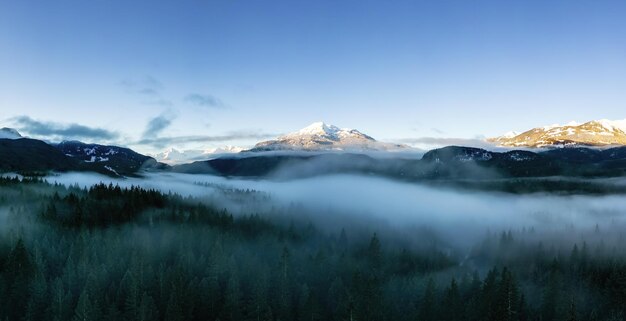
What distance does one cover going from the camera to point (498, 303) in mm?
130625

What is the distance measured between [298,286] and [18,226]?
111 meters

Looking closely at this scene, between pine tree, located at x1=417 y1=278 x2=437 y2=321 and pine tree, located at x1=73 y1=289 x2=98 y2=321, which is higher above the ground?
pine tree, located at x1=73 y1=289 x2=98 y2=321

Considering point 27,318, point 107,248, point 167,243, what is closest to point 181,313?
point 27,318

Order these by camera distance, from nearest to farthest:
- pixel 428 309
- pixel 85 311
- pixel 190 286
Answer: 1. pixel 85 311
2. pixel 190 286
3. pixel 428 309

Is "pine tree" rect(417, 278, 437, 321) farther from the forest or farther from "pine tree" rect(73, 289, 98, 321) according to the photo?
"pine tree" rect(73, 289, 98, 321)

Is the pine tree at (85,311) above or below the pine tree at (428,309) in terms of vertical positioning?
above

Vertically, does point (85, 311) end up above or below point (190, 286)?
above

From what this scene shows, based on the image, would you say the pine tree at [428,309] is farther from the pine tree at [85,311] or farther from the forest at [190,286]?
the pine tree at [85,311]

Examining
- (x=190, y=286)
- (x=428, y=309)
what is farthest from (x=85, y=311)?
(x=428, y=309)

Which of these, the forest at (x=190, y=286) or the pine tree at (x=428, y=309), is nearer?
the forest at (x=190, y=286)

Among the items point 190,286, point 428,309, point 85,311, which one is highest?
point 85,311

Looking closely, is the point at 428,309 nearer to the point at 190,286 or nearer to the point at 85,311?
the point at 190,286

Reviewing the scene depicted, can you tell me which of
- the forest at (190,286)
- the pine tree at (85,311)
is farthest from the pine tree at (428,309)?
the pine tree at (85,311)

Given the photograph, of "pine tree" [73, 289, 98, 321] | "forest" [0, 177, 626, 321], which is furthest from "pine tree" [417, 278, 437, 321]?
"pine tree" [73, 289, 98, 321]
